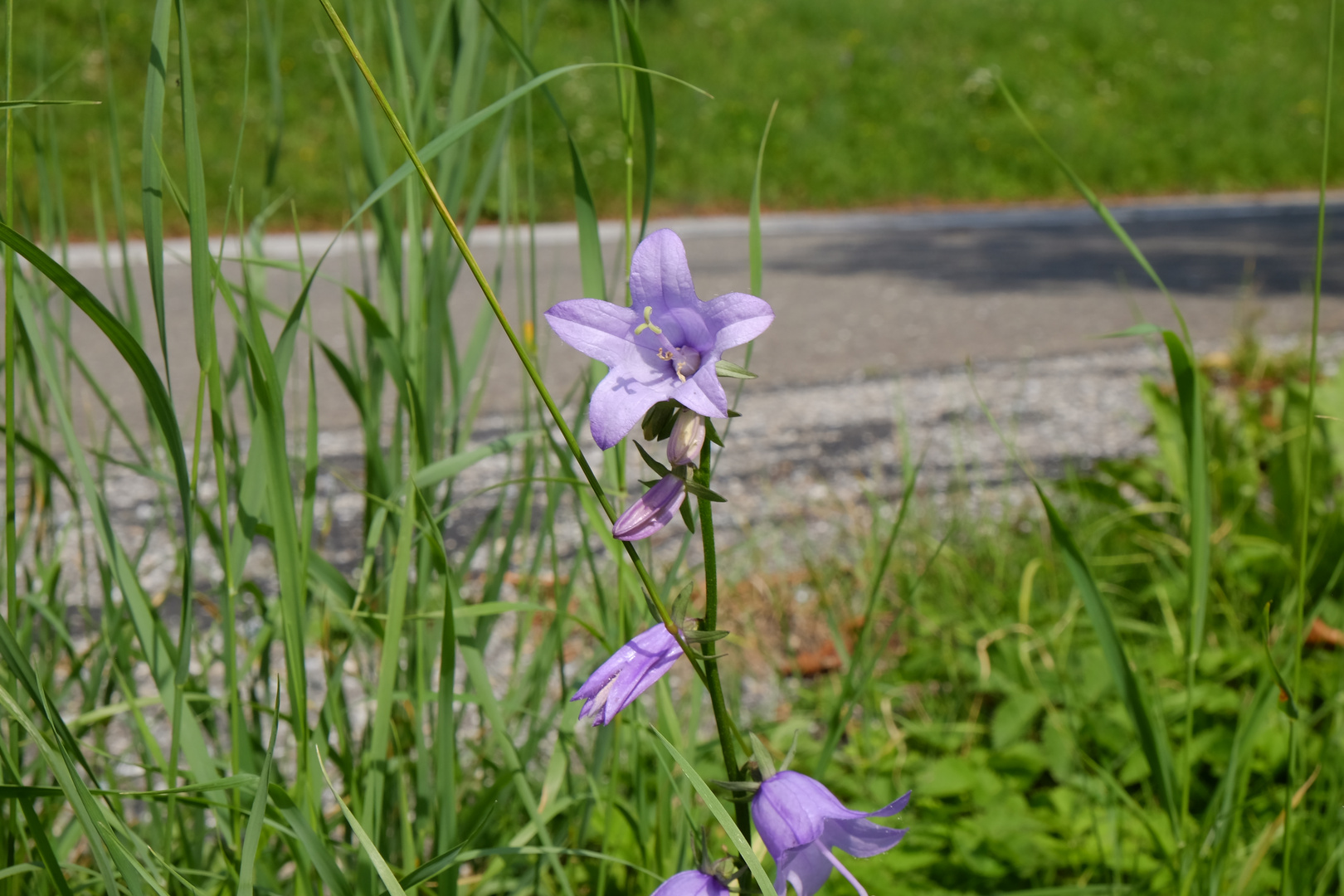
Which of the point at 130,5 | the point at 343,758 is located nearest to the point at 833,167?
the point at 130,5

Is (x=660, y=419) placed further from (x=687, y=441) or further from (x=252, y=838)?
(x=252, y=838)

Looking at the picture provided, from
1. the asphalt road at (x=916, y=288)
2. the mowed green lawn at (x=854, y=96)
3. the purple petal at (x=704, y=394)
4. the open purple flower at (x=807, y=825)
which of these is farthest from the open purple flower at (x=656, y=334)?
the mowed green lawn at (x=854, y=96)

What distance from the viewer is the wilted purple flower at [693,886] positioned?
1.95 feet

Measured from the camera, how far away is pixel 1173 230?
8.19 meters

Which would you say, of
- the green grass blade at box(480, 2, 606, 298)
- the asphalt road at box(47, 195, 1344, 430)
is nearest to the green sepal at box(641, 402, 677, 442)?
the green grass blade at box(480, 2, 606, 298)

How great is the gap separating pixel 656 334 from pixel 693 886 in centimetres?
33

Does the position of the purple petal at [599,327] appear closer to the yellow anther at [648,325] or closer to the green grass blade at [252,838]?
the yellow anther at [648,325]

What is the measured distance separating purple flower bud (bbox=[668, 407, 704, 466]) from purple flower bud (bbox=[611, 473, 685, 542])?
0.01m

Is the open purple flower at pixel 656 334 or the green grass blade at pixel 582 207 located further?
the green grass blade at pixel 582 207

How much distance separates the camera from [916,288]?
5.59m

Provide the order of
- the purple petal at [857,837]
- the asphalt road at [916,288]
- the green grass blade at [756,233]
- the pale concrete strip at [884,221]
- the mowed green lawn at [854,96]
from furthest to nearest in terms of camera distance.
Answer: the mowed green lawn at [854,96]
the pale concrete strip at [884,221]
the asphalt road at [916,288]
the green grass blade at [756,233]
the purple petal at [857,837]

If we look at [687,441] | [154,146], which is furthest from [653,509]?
[154,146]

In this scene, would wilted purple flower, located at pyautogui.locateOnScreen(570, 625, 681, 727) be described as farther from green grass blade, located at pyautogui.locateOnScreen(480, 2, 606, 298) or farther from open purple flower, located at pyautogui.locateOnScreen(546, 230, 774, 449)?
green grass blade, located at pyautogui.locateOnScreen(480, 2, 606, 298)

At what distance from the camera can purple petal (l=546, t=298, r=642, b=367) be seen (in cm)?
59
